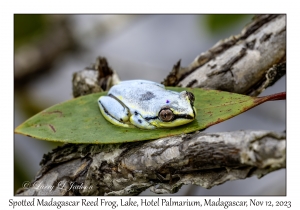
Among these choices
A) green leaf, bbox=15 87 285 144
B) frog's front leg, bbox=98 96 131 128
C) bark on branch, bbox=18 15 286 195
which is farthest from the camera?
frog's front leg, bbox=98 96 131 128

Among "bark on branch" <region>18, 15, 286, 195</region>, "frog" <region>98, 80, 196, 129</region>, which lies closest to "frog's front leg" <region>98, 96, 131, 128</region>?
"frog" <region>98, 80, 196, 129</region>

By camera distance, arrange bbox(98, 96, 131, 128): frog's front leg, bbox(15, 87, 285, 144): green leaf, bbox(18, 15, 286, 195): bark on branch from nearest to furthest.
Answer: bbox(18, 15, 286, 195): bark on branch < bbox(15, 87, 285, 144): green leaf < bbox(98, 96, 131, 128): frog's front leg

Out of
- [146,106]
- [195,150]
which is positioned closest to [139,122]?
[146,106]

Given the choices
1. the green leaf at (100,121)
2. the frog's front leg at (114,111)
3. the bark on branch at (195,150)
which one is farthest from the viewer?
the frog's front leg at (114,111)

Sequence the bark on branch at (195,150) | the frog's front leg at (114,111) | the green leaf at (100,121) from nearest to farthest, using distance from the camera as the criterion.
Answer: the bark on branch at (195,150) → the green leaf at (100,121) → the frog's front leg at (114,111)

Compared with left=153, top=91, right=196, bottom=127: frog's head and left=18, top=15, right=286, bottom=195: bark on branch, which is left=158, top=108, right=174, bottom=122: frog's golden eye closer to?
left=153, top=91, right=196, bottom=127: frog's head

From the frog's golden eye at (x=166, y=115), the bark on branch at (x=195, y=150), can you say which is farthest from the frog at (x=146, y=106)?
the bark on branch at (x=195, y=150)

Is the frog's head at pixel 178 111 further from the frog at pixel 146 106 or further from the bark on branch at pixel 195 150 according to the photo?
the bark on branch at pixel 195 150

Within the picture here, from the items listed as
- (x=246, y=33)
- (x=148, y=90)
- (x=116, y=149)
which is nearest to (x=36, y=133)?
(x=116, y=149)
